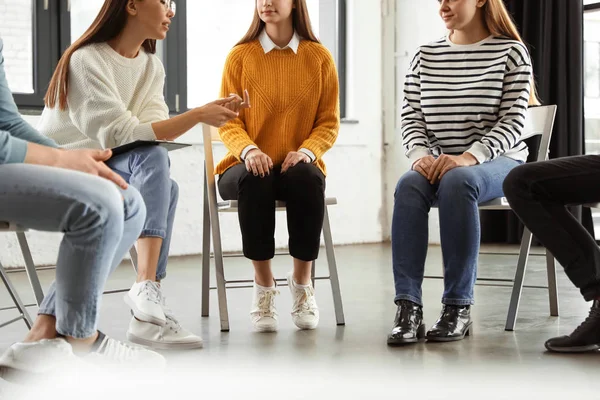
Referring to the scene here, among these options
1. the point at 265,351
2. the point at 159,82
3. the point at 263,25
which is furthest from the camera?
the point at 263,25

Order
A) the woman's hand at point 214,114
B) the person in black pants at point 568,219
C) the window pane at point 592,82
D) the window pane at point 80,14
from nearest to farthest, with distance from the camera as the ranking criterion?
the person in black pants at point 568,219
the woman's hand at point 214,114
the window pane at point 80,14
the window pane at point 592,82

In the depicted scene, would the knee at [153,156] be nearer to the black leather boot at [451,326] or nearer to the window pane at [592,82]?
the black leather boot at [451,326]

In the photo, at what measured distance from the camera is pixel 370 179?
19.7 ft

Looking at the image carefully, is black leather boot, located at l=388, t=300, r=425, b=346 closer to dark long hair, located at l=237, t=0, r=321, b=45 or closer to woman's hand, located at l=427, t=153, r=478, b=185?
woman's hand, located at l=427, t=153, r=478, b=185

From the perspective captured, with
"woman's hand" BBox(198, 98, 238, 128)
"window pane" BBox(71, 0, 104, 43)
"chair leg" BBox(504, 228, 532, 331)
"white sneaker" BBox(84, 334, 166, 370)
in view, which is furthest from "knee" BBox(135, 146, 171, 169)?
"window pane" BBox(71, 0, 104, 43)

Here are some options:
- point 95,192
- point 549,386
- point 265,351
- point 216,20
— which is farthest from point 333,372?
point 216,20

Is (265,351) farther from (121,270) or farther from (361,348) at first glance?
(121,270)

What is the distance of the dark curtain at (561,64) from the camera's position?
5.31 meters

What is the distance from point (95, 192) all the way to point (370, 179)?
180 inches

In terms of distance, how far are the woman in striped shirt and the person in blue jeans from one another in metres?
0.88

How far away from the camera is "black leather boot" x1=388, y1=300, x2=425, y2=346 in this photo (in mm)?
2266

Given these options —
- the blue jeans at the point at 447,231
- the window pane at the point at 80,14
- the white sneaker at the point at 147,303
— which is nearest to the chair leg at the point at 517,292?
the blue jeans at the point at 447,231

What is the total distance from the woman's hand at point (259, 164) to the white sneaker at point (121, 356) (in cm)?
73

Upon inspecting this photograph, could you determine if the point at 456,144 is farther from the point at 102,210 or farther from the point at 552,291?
the point at 102,210
